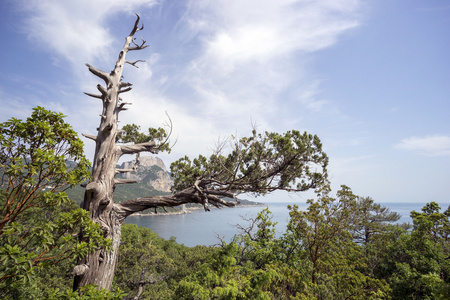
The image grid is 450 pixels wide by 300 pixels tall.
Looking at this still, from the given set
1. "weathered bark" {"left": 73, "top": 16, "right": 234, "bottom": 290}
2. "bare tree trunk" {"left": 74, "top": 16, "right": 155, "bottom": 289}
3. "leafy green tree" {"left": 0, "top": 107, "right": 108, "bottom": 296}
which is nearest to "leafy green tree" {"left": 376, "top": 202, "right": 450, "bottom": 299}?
"weathered bark" {"left": 73, "top": 16, "right": 234, "bottom": 290}

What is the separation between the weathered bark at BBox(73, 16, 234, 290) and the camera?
3355 mm

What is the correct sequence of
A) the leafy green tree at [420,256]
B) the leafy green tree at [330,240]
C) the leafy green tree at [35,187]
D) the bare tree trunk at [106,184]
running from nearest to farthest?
1. the leafy green tree at [35,187]
2. the bare tree trunk at [106,184]
3. the leafy green tree at [330,240]
4. the leafy green tree at [420,256]

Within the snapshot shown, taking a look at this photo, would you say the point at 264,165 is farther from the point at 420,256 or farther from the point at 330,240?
the point at 420,256

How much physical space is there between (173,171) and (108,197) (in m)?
1.63

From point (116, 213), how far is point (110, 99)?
225 cm

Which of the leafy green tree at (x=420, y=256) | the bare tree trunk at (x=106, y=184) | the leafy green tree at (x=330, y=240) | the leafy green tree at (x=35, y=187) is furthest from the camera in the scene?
the leafy green tree at (x=420, y=256)

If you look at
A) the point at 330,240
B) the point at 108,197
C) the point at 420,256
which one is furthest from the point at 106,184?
the point at 420,256

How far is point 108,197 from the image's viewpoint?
147 inches

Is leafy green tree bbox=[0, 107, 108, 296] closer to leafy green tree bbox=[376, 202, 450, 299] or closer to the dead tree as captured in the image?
the dead tree

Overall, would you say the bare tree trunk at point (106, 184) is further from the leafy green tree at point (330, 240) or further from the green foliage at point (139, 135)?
the leafy green tree at point (330, 240)

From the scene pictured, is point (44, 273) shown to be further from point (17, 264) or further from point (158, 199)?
point (17, 264)

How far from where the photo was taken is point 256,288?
5191 mm

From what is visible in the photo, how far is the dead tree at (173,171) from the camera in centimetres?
357

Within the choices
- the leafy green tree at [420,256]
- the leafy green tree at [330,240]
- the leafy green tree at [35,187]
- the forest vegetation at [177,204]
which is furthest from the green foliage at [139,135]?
the leafy green tree at [420,256]
